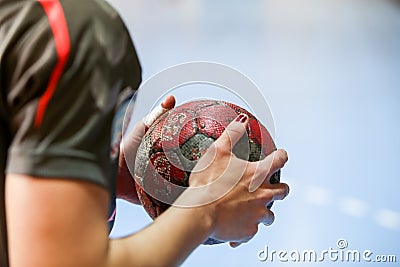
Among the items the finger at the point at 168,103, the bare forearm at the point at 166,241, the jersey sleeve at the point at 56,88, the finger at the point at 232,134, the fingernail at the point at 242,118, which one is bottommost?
the finger at the point at 168,103

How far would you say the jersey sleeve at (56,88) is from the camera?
58cm

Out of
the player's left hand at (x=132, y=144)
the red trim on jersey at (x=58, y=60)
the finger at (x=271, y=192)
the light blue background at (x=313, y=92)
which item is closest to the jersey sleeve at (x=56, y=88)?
the red trim on jersey at (x=58, y=60)

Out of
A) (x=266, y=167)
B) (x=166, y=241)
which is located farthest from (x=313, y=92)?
(x=166, y=241)

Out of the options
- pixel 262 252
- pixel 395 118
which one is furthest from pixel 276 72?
pixel 262 252

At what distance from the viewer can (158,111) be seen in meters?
1.13

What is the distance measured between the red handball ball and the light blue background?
1.13m

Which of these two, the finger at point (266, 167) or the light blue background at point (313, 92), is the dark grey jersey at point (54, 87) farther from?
the light blue background at point (313, 92)

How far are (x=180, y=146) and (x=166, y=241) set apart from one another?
316 millimetres

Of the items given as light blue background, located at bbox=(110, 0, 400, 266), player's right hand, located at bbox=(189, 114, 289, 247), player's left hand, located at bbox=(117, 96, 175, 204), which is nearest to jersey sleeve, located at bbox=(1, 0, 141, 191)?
player's right hand, located at bbox=(189, 114, 289, 247)

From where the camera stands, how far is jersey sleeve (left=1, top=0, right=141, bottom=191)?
0.58 metres

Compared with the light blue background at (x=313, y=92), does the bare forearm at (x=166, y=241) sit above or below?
Result: above

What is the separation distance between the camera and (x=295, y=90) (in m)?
3.43

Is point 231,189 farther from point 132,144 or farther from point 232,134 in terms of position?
point 132,144

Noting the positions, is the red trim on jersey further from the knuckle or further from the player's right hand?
the knuckle
